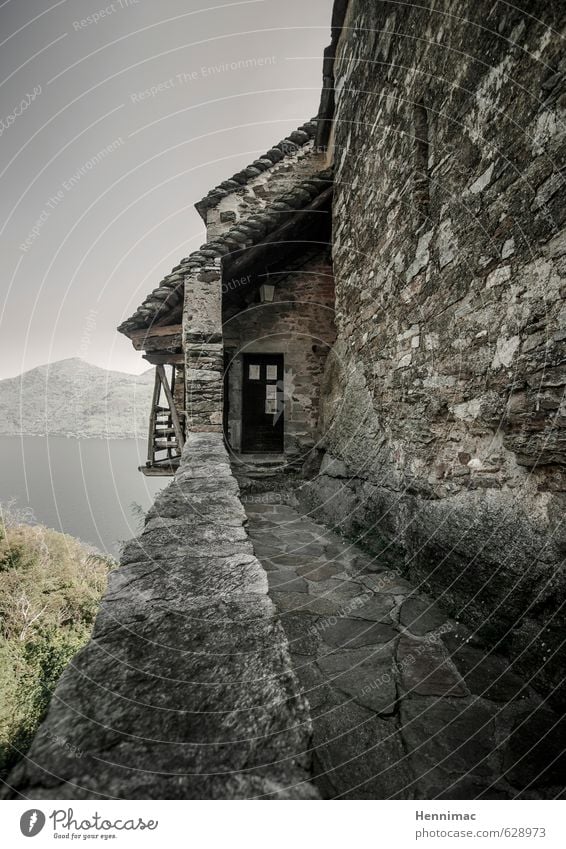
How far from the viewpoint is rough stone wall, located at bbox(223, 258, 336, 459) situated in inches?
233

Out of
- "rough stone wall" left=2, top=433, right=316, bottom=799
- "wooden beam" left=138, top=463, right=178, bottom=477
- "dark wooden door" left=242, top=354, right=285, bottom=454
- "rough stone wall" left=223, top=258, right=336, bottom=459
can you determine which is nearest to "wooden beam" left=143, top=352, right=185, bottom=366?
"rough stone wall" left=223, top=258, right=336, bottom=459

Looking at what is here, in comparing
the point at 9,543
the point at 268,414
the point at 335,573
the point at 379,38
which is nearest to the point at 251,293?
the point at 268,414

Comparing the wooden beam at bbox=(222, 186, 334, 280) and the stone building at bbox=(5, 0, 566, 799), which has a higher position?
the wooden beam at bbox=(222, 186, 334, 280)

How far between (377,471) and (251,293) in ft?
13.3

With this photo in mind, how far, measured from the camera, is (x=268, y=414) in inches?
247

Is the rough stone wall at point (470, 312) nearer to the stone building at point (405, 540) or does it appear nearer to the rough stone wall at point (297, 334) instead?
the stone building at point (405, 540)

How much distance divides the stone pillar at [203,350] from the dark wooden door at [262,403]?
1621 millimetres

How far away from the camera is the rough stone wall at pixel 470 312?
155 cm

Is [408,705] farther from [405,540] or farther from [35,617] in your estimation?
[35,617]

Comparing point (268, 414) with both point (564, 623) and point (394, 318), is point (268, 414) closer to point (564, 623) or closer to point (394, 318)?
point (394, 318)

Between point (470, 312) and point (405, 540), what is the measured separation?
1.64 metres

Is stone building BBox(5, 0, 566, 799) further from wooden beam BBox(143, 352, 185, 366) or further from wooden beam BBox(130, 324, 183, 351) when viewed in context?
wooden beam BBox(143, 352, 185, 366)
